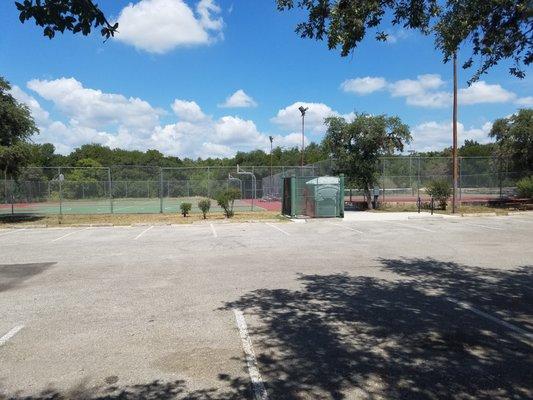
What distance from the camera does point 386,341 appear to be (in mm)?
5609

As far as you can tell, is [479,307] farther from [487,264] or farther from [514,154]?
[514,154]

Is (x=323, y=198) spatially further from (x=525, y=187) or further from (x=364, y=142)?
(x=525, y=187)

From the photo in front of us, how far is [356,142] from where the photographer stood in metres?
28.9

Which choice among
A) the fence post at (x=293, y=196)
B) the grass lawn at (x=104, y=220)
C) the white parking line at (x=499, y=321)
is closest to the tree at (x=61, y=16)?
the white parking line at (x=499, y=321)

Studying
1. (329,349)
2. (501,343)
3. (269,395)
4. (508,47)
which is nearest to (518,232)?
(508,47)

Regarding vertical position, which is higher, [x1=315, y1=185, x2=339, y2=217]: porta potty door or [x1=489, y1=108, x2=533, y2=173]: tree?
[x1=489, y1=108, x2=533, y2=173]: tree

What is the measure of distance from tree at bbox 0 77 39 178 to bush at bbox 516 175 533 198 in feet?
92.9

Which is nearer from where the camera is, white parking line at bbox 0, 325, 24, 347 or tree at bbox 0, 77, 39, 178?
white parking line at bbox 0, 325, 24, 347

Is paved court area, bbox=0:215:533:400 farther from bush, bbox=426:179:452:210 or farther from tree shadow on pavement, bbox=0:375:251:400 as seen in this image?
bush, bbox=426:179:452:210

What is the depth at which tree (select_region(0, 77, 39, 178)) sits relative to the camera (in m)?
24.2

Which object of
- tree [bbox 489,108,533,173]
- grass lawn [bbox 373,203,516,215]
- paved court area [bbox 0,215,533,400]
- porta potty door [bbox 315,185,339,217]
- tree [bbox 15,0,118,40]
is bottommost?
paved court area [bbox 0,215,533,400]

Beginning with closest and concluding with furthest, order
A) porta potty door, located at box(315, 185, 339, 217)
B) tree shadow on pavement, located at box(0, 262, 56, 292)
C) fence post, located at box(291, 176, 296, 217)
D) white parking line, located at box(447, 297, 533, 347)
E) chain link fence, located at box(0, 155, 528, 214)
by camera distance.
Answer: white parking line, located at box(447, 297, 533, 347) < tree shadow on pavement, located at box(0, 262, 56, 292) < porta potty door, located at box(315, 185, 339, 217) < fence post, located at box(291, 176, 296, 217) < chain link fence, located at box(0, 155, 528, 214)

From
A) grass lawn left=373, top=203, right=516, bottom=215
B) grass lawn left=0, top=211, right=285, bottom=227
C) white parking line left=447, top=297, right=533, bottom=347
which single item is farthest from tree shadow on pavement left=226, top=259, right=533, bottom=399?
grass lawn left=373, top=203, right=516, bottom=215

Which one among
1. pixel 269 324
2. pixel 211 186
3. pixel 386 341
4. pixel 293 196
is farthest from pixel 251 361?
pixel 211 186
